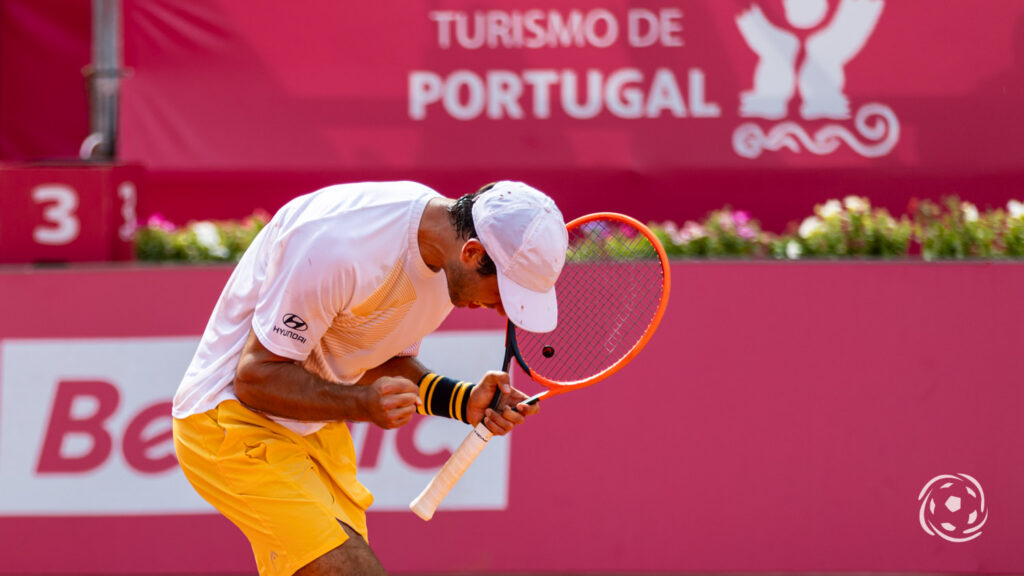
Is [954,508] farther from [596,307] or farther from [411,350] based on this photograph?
[411,350]

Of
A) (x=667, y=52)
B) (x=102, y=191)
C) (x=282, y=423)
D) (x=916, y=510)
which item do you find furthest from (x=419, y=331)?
(x=667, y=52)

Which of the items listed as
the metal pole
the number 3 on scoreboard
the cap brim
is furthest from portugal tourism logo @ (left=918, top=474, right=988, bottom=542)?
the metal pole

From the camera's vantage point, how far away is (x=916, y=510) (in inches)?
204

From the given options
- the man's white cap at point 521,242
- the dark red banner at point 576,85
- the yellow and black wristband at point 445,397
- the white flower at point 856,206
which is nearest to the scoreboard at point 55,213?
the dark red banner at point 576,85

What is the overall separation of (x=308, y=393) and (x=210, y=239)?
3529 millimetres

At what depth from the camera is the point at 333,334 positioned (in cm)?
329

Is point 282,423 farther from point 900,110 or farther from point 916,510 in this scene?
point 900,110

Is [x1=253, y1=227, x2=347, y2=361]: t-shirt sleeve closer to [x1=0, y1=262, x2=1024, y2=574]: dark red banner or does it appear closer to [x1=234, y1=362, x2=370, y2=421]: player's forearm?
[x1=234, y1=362, x2=370, y2=421]: player's forearm

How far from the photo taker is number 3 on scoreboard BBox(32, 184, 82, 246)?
612 centimetres

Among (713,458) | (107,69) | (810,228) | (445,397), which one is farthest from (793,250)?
(107,69)

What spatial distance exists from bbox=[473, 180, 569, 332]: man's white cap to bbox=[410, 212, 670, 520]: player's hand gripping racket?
1.55 ft

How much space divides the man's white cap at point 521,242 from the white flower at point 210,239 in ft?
11.7

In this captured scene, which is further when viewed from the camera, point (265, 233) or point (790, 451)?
point (790, 451)

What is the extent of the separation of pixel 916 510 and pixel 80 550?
3468 millimetres
